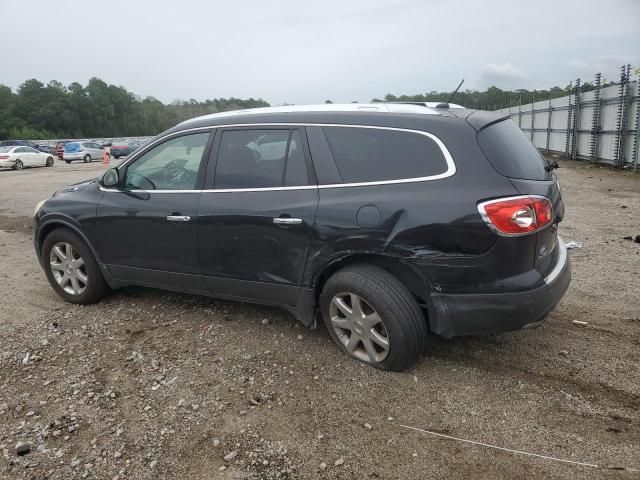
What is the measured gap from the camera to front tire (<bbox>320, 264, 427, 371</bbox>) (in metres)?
3.26

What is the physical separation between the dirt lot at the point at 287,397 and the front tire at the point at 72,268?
0.15 m

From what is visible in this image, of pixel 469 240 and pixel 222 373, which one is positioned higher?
pixel 469 240

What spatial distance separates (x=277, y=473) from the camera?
2.58 metres

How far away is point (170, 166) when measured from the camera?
4.29 meters

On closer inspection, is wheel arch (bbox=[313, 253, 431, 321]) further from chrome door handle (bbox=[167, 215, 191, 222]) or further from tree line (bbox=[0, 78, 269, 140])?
tree line (bbox=[0, 78, 269, 140])

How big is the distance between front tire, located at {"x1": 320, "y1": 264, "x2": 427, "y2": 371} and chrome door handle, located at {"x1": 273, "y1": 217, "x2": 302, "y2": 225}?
1.48ft

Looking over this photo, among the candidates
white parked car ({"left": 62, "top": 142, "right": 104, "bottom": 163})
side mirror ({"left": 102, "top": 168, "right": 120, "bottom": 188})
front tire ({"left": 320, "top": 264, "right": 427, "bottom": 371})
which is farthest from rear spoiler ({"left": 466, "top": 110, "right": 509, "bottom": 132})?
white parked car ({"left": 62, "top": 142, "right": 104, "bottom": 163})

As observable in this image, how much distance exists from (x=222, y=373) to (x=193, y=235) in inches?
44.3

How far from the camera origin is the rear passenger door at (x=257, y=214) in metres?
3.57

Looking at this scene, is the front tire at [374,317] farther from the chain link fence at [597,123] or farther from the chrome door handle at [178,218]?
the chain link fence at [597,123]

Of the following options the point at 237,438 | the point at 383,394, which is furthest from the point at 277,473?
the point at 383,394

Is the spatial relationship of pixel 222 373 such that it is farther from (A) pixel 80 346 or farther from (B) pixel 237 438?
(A) pixel 80 346

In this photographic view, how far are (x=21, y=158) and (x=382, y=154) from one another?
3291cm

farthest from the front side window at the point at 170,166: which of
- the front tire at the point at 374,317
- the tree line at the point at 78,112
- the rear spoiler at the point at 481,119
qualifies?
the tree line at the point at 78,112
